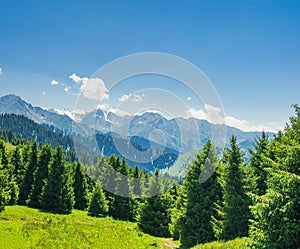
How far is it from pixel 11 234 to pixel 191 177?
709 inches

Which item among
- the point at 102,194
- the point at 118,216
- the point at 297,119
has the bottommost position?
the point at 118,216

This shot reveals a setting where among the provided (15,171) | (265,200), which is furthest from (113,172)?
(265,200)

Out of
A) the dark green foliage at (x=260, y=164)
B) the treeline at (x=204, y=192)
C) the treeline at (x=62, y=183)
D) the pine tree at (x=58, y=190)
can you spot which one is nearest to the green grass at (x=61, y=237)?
the treeline at (x=204, y=192)

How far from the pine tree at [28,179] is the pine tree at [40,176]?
7.10 ft

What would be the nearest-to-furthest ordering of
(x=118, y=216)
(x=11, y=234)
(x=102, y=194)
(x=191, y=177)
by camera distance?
(x=11, y=234) < (x=191, y=177) < (x=102, y=194) < (x=118, y=216)

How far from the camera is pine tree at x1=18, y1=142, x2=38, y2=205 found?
46688mm

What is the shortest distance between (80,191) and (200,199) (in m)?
32.7

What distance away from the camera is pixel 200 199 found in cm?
2873

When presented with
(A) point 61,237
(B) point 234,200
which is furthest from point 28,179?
(B) point 234,200

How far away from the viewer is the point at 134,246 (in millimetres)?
22391

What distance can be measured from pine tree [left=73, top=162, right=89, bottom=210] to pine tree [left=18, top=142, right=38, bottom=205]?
30.8ft

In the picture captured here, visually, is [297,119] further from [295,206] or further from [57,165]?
[57,165]

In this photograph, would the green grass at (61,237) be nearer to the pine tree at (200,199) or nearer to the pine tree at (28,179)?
the pine tree at (200,199)

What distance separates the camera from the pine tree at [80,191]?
178ft
